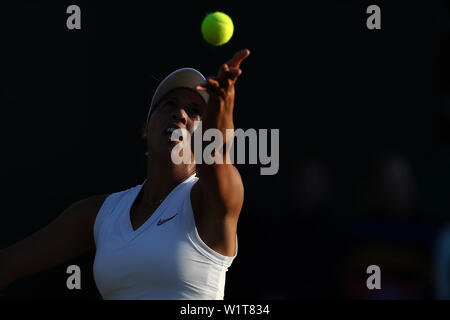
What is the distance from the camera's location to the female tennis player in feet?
8.41

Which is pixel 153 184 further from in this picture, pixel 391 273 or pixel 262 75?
pixel 262 75

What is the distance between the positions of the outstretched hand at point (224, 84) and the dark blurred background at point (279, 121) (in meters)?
2.51

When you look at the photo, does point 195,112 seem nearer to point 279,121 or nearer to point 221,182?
point 221,182

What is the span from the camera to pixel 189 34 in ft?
21.6

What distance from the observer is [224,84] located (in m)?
2.38

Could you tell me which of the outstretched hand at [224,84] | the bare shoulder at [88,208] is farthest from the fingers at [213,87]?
the bare shoulder at [88,208]

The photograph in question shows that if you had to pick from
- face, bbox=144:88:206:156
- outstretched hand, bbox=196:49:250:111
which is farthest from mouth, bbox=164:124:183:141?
outstretched hand, bbox=196:49:250:111

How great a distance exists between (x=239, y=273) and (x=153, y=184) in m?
2.28

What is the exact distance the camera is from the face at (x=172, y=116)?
3133 mm

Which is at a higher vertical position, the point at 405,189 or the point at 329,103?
the point at 329,103

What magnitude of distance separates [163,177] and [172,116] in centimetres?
26

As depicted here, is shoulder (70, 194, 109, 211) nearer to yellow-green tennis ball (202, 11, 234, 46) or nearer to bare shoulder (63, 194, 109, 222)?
bare shoulder (63, 194, 109, 222)

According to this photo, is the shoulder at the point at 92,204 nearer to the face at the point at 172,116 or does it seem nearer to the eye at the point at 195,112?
the face at the point at 172,116
